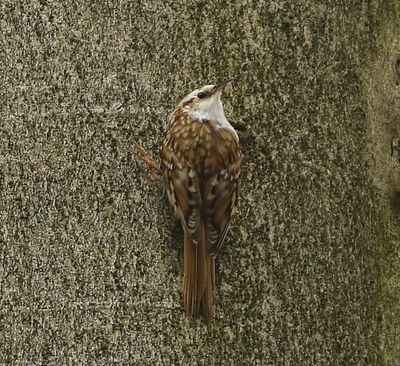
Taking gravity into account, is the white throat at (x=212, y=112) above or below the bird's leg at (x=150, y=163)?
above

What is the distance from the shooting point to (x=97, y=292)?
69.5 inches

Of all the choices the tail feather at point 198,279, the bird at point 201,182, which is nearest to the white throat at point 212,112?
the bird at point 201,182

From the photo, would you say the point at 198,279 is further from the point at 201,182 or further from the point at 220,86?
the point at 220,86

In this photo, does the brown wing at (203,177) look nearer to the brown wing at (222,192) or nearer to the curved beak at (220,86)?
the brown wing at (222,192)

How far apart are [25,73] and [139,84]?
26 cm

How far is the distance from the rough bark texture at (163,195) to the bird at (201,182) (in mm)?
29

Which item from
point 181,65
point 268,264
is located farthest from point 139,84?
point 268,264

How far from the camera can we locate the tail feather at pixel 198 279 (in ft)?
5.73

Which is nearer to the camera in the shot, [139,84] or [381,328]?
[139,84]

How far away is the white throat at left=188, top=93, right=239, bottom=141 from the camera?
72.0 inches

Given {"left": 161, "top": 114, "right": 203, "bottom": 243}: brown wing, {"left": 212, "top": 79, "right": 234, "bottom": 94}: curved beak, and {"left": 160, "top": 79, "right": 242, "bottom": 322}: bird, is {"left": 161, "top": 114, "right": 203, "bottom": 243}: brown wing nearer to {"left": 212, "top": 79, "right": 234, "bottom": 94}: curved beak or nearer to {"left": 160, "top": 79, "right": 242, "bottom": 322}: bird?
{"left": 160, "top": 79, "right": 242, "bottom": 322}: bird

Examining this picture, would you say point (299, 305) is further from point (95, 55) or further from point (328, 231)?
point (95, 55)

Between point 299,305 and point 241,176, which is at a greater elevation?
point 241,176

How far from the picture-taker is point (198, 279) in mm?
1749
